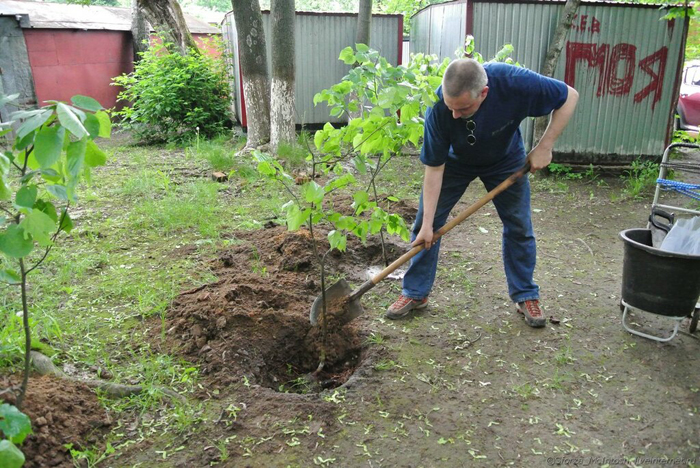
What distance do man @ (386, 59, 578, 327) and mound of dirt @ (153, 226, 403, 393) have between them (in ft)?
1.99

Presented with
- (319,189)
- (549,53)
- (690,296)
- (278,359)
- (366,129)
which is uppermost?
(549,53)

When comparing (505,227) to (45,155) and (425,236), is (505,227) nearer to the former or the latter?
(425,236)

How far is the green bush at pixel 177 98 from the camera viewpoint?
10.5 meters

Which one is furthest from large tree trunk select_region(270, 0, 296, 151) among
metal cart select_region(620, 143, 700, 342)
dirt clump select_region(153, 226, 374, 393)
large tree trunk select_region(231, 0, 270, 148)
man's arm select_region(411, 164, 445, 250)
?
metal cart select_region(620, 143, 700, 342)

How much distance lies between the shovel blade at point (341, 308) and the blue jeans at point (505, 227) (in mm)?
468

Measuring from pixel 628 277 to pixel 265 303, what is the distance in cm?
239

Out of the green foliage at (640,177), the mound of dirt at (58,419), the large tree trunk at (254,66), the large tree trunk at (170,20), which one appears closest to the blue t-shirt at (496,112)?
the mound of dirt at (58,419)

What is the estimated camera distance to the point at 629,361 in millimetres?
3232

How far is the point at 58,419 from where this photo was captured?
248 cm

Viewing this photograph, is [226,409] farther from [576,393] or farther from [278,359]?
[576,393]

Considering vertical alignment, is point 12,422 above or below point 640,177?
above

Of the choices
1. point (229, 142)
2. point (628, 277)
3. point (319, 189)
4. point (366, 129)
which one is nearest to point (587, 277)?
point (628, 277)

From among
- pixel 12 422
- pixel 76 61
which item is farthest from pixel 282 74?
pixel 76 61

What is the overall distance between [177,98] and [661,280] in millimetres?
9523
